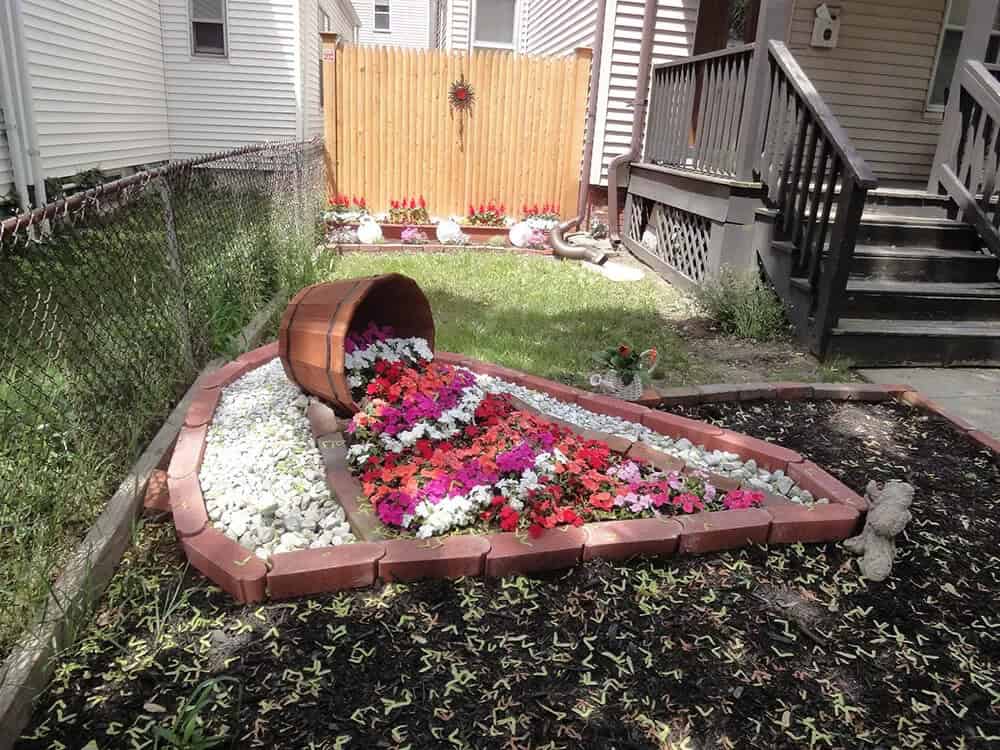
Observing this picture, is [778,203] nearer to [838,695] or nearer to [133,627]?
[838,695]

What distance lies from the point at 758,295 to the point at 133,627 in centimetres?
460

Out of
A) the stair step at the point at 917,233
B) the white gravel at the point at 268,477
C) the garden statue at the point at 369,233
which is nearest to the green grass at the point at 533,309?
the garden statue at the point at 369,233

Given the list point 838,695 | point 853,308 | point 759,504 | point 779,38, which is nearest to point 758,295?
Result: point 853,308

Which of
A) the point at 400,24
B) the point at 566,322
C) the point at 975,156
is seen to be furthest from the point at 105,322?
the point at 400,24

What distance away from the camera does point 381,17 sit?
2725cm

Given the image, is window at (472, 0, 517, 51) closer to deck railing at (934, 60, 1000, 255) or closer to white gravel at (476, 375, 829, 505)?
deck railing at (934, 60, 1000, 255)

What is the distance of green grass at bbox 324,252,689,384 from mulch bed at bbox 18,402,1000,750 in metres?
2.02

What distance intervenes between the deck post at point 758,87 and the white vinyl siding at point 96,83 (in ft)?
25.1

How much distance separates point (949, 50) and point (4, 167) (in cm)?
1045

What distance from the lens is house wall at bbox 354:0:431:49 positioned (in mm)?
26625

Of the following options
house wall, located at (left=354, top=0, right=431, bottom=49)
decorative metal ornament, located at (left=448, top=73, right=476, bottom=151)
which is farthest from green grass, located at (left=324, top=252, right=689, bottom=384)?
house wall, located at (left=354, top=0, right=431, bottom=49)

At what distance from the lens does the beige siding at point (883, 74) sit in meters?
7.71

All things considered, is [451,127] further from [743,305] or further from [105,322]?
[105,322]

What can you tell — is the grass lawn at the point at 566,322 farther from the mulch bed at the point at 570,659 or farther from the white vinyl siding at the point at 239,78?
the white vinyl siding at the point at 239,78
